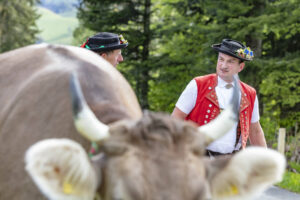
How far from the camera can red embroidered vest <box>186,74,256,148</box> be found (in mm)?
5160

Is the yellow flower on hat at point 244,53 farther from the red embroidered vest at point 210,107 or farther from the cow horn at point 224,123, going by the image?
the cow horn at point 224,123

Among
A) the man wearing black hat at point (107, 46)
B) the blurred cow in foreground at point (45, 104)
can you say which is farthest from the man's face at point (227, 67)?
the blurred cow in foreground at point (45, 104)

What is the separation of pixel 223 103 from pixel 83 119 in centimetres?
281

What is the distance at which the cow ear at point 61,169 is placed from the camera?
101 inches

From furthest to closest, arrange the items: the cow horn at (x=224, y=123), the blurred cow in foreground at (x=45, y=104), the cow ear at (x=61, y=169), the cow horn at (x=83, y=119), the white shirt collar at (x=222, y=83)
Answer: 1. the white shirt collar at (x=222, y=83)
2. the blurred cow in foreground at (x=45, y=104)
3. the cow horn at (x=224, y=123)
4. the cow horn at (x=83, y=119)
5. the cow ear at (x=61, y=169)

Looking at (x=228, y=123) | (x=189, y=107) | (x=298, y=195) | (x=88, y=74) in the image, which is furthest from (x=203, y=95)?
(x=298, y=195)

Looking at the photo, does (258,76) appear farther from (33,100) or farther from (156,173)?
(156,173)

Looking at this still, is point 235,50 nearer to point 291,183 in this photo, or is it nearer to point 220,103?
point 220,103

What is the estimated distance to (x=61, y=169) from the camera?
2.67 metres

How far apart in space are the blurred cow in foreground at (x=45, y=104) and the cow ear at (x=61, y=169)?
2.18 ft

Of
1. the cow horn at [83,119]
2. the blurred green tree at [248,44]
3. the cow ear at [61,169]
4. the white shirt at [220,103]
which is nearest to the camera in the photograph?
the cow ear at [61,169]

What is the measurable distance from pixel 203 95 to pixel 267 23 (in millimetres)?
7979

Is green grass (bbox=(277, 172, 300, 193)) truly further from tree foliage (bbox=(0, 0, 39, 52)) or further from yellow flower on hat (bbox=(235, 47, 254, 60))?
tree foliage (bbox=(0, 0, 39, 52))

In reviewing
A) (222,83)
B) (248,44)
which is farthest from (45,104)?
(248,44)
